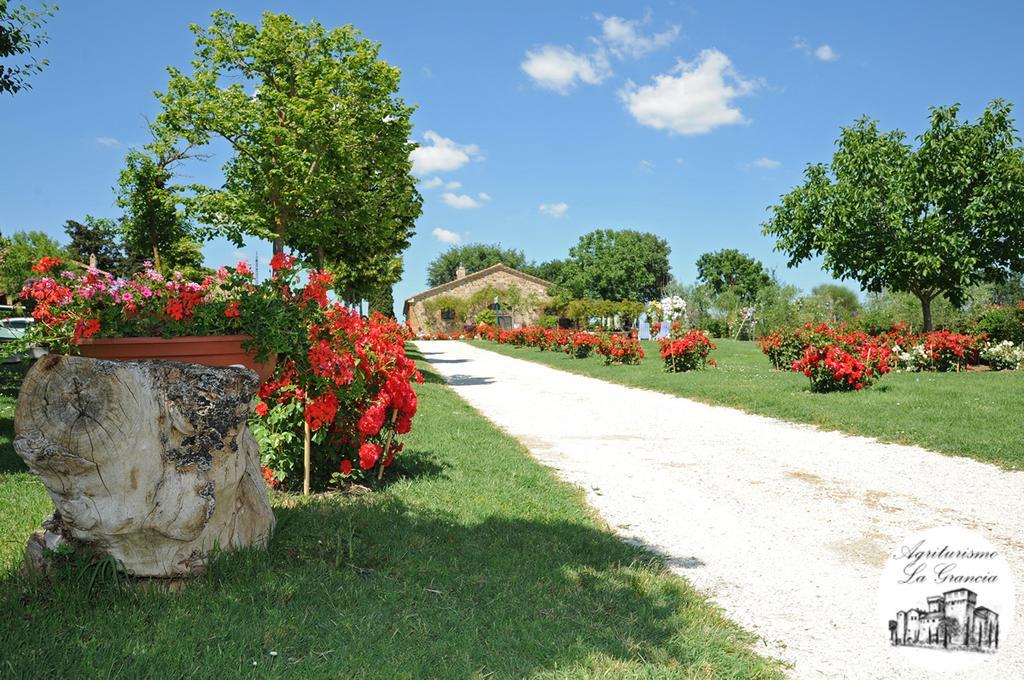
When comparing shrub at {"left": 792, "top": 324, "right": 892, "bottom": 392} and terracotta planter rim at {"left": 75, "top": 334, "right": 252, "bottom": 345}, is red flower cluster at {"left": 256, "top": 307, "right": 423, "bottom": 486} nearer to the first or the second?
terracotta planter rim at {"left": 75, "top": 334, "right": 252, "bottom": 345}

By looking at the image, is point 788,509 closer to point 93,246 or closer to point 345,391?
point 345,391

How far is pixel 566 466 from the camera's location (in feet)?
22.2

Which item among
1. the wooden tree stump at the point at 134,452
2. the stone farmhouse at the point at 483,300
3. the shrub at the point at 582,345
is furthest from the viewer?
the stone farmhouse at the point at 483,300

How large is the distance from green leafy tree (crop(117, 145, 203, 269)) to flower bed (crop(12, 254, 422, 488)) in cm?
1379

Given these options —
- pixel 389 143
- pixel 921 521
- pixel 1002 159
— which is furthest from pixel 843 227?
pixel 921 521

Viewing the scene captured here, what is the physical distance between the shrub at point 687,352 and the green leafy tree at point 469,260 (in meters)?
74.6

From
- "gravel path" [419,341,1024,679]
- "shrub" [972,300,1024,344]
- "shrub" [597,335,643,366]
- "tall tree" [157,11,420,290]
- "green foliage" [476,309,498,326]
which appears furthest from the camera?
"green foliage" [476,309,498,326]

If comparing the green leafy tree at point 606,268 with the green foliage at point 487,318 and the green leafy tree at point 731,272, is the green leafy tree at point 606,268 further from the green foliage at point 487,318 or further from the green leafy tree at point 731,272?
the green leafy tree at point 731,272

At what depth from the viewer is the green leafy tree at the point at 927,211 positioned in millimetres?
19078

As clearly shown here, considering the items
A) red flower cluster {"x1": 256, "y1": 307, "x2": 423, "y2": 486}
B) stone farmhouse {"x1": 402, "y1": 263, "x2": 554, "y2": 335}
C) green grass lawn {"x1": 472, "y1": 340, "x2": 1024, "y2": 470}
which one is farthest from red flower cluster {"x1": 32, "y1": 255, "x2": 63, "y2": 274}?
stone farmhouse {"x1": 402, "y1": 263, "x2": 554, "y2": 335}

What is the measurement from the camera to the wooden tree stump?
2.85 meters

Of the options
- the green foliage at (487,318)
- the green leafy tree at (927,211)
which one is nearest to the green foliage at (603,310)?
the green foliage at (487,318)

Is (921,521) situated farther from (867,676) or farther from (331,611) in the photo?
(331,611)

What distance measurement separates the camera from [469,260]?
9212 cm
